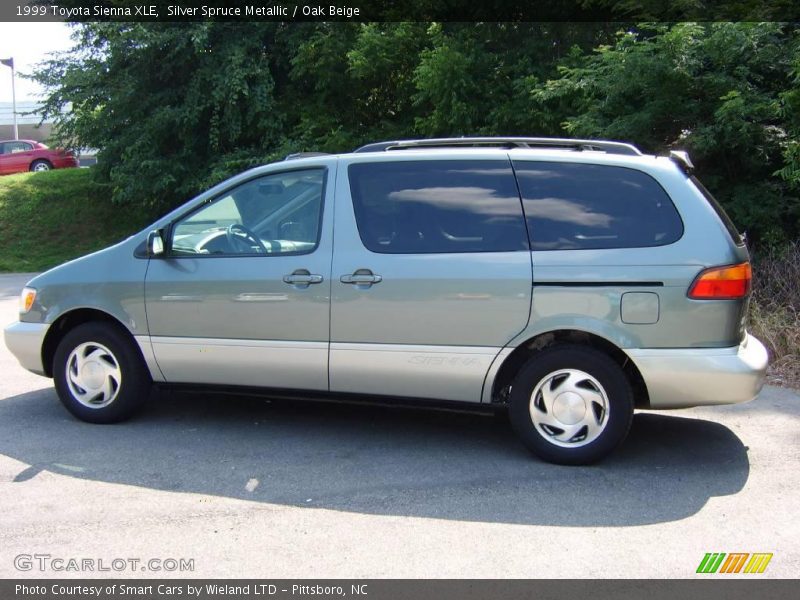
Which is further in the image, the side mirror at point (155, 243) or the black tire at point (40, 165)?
the black tire at point (40, 165)

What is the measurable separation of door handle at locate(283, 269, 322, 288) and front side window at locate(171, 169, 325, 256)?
0.48ft

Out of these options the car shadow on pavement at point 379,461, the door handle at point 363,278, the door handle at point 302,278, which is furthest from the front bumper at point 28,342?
the door handle at point 363,278

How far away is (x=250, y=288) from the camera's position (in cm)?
536

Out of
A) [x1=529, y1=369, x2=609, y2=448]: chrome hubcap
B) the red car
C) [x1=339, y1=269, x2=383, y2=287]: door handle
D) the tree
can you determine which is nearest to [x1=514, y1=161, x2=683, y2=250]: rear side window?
[x1=529, y1=369, x2=609, y2=448]: chrome hubcap

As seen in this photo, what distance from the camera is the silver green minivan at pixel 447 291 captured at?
15.7ft

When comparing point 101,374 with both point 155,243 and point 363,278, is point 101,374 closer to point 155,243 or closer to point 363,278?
point 155,243

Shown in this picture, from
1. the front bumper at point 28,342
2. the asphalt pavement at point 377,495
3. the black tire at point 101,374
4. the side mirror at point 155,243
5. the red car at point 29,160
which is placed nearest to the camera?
the asphalt pavement at point 377,495

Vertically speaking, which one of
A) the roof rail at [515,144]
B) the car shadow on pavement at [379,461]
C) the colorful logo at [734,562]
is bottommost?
the car shadow on pavement at [379,461]

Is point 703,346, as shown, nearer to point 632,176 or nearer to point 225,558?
point 632,176

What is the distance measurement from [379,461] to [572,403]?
3.96 ft

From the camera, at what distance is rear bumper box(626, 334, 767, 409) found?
15.5 ft

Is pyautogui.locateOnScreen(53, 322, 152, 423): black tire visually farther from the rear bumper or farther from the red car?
the red car

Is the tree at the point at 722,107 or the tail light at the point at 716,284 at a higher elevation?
the tree at the point at 722,107

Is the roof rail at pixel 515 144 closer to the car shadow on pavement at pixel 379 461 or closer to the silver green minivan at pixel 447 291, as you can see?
the silver green minivan at pixel 447 291
